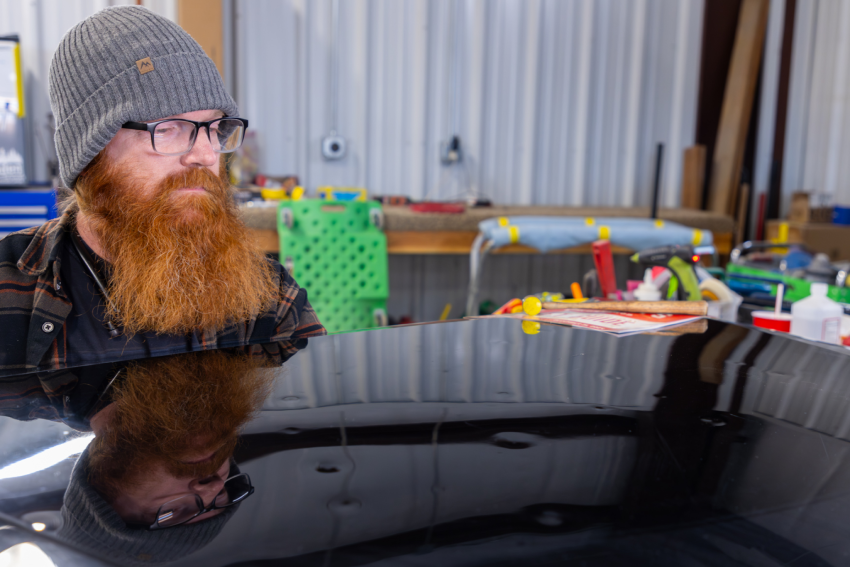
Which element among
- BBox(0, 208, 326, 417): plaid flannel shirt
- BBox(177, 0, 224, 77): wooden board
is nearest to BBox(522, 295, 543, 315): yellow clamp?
BBox(0, 208, 326, 417): plaid flannel shirt

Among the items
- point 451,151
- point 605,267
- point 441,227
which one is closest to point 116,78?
point 605,267

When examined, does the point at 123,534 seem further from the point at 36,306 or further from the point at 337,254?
the point at 337,254

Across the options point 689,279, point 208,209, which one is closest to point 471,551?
point 208,209

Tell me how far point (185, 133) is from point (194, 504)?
906mm

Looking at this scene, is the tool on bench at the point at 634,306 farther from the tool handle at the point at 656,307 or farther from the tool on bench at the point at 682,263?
the tool on bench at the point at 682,263

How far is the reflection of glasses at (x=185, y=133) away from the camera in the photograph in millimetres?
1075

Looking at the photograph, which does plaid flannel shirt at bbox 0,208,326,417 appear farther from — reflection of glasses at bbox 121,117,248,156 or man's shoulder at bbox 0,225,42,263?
reflection of glasses at bbox 121,117,248,156

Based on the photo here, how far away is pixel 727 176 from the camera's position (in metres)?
4.00

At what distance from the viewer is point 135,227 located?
3.59 ft

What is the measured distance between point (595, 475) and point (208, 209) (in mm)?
916

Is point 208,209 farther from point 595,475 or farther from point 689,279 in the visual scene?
point 689,279

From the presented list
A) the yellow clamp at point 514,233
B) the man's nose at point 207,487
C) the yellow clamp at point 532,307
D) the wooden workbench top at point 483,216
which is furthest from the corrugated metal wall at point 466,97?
the man's nose at point 207,487

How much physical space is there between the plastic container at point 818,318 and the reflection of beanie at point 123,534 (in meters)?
1.34

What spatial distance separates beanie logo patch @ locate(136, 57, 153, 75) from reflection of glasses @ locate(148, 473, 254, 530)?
2.82 feet
